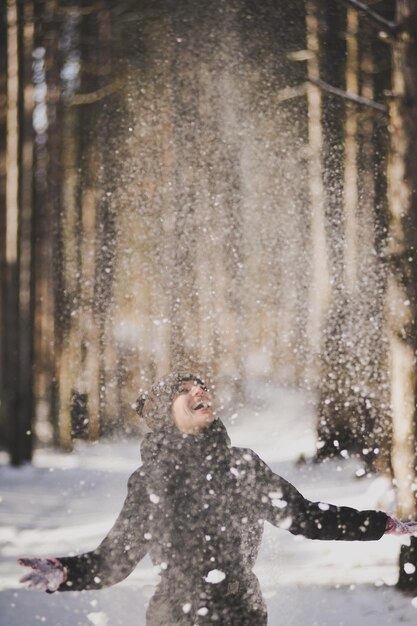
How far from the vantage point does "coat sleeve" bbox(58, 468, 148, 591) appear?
6.12ft

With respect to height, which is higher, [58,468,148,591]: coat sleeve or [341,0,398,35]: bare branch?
[341,0,398,35]: bare branch

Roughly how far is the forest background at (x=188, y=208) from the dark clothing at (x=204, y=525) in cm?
288

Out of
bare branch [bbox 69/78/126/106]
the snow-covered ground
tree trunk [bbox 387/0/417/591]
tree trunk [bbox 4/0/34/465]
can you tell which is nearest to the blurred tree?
tree trunk [bbox 4/0/34/465]

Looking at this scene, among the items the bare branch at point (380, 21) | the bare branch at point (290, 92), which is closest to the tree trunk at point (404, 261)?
the bare branch at point (380, 21)

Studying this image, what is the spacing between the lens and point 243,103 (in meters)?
7.39

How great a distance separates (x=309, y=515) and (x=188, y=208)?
22.0 ft

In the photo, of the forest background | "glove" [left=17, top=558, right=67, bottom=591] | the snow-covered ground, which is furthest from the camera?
the forest background

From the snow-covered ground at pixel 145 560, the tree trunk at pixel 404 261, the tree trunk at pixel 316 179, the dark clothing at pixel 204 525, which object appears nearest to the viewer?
the dark clothing at pixel 204 525

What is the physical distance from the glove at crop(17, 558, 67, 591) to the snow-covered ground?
168 centimetres

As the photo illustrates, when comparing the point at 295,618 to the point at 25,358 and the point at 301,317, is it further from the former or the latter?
the point at 301,317

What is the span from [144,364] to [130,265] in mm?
1373

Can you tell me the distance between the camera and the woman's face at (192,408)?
81.2 inches

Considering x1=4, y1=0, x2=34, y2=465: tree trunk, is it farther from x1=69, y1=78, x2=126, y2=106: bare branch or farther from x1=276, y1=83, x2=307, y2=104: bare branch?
x1=276, y1=83, x2=307, y2=104: bare branch

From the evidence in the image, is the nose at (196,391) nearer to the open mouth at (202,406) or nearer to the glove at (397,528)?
the open mouth at (202,406)
